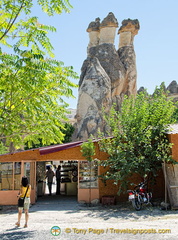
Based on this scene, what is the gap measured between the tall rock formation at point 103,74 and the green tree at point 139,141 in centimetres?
1956

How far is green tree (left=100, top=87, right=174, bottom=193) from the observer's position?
41.6ft

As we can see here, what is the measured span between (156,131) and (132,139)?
117 cm

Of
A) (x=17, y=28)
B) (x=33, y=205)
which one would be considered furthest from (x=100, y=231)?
(x=33, y=205)

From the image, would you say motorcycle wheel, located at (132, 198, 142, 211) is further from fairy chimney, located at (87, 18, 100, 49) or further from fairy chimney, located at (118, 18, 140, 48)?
fairy chimney, located at (87, 18, 100, 49)

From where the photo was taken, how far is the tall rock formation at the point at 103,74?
1377 inches

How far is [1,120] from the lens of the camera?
7953mm

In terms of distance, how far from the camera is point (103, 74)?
37.0 m

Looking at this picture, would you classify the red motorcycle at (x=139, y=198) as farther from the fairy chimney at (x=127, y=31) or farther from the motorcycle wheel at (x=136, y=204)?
the fairy chimney at (x=127, y=31)

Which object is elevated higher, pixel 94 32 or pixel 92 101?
pixel 94 32

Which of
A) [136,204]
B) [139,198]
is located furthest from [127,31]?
[136,204]

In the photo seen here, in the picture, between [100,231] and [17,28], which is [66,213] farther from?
[17,28]

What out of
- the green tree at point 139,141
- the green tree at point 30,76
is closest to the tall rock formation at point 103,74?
the green tree at point 139,141

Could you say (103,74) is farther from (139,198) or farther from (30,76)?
(30,76)

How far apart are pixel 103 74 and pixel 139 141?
25048mm
